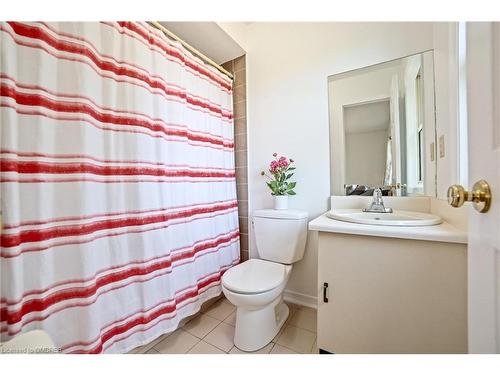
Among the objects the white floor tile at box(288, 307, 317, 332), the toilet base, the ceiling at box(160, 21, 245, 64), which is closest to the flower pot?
the toilet base

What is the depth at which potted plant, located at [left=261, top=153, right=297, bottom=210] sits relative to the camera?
1.49 m

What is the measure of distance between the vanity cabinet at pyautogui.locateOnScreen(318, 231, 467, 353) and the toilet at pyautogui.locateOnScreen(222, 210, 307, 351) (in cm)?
32

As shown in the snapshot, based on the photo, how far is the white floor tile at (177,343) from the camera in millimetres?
1117

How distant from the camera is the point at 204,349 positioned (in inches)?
44.1

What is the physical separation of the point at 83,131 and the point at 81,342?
867 millimetres

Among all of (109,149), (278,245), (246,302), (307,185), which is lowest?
(246,302)

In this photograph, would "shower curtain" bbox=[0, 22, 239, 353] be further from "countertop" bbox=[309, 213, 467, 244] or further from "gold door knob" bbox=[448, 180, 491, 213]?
"gold door knob" bbox=[448, 180, 491, 213]

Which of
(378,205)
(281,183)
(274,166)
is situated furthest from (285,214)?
(378,205)

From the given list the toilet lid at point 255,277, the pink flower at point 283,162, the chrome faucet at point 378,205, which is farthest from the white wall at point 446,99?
the toilet lid at point 255,277

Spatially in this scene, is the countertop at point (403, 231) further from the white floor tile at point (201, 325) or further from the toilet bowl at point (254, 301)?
the white floor tile at point (201, 325)
